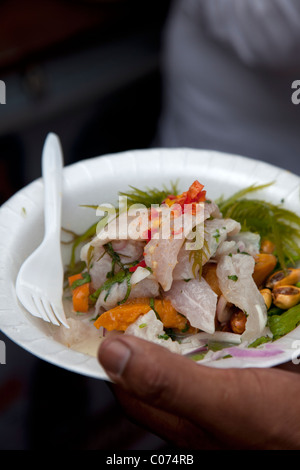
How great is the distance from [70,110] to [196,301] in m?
1.49

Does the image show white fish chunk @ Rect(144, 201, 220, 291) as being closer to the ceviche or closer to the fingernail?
the ceviche

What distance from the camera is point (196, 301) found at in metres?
0.97

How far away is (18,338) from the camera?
87 cm

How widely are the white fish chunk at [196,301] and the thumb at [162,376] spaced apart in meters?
0.19

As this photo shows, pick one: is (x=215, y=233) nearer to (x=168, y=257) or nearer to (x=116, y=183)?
(x=168, y=257)

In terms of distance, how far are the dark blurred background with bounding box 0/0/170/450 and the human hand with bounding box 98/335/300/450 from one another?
2.14 ft

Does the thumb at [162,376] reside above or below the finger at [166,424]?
above

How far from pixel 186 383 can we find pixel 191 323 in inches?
9.6

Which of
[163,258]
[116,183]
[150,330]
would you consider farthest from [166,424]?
[116,183]

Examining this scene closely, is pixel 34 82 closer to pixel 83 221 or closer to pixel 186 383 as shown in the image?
pixel 83 221

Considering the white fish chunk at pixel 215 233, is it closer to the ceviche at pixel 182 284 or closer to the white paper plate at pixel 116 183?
the ceviche at pixel 182 284

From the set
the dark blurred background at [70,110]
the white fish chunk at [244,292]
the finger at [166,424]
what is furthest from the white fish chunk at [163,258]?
the dark blurred background at [70,110]

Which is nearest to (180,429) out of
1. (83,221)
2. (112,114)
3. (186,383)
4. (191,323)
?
(191,323)

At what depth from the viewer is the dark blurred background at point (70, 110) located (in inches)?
57.7
